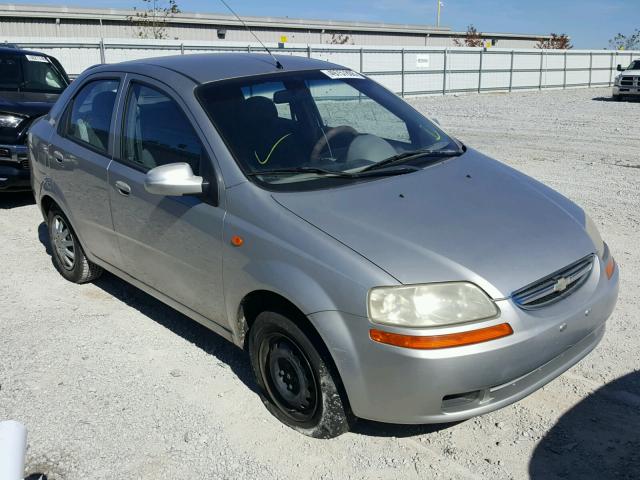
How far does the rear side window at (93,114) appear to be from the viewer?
14.4ft

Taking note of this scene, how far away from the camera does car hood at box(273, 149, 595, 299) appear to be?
279 cm

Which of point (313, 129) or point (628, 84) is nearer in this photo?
point (313, 129)

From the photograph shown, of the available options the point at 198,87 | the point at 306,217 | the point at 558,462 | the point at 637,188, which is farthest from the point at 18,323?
the point at 637,188

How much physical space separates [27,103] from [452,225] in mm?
6693

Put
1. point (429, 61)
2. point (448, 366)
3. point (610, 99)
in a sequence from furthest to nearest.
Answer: point (429, 61)
point (610, 99)
point (448, 366)

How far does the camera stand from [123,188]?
4.09m

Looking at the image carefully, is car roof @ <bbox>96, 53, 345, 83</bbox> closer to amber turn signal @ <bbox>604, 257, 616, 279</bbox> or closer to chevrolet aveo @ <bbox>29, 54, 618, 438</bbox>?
chevrolet aveo @ <bbox>29, 54, 618, 438</bbox>

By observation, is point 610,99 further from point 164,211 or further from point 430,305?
point 430,305

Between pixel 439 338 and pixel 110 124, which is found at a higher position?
pixel 110 124

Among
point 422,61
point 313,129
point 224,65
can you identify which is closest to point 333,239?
point 313,129

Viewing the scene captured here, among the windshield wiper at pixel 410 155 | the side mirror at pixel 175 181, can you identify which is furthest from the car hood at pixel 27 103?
the windshield wiper at pixel 410 155

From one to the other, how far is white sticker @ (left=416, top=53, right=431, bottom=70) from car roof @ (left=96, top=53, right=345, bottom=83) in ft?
75.9

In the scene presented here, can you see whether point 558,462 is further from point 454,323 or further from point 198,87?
point 198,87

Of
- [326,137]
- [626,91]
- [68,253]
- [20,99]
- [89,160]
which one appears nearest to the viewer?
[326,137]
